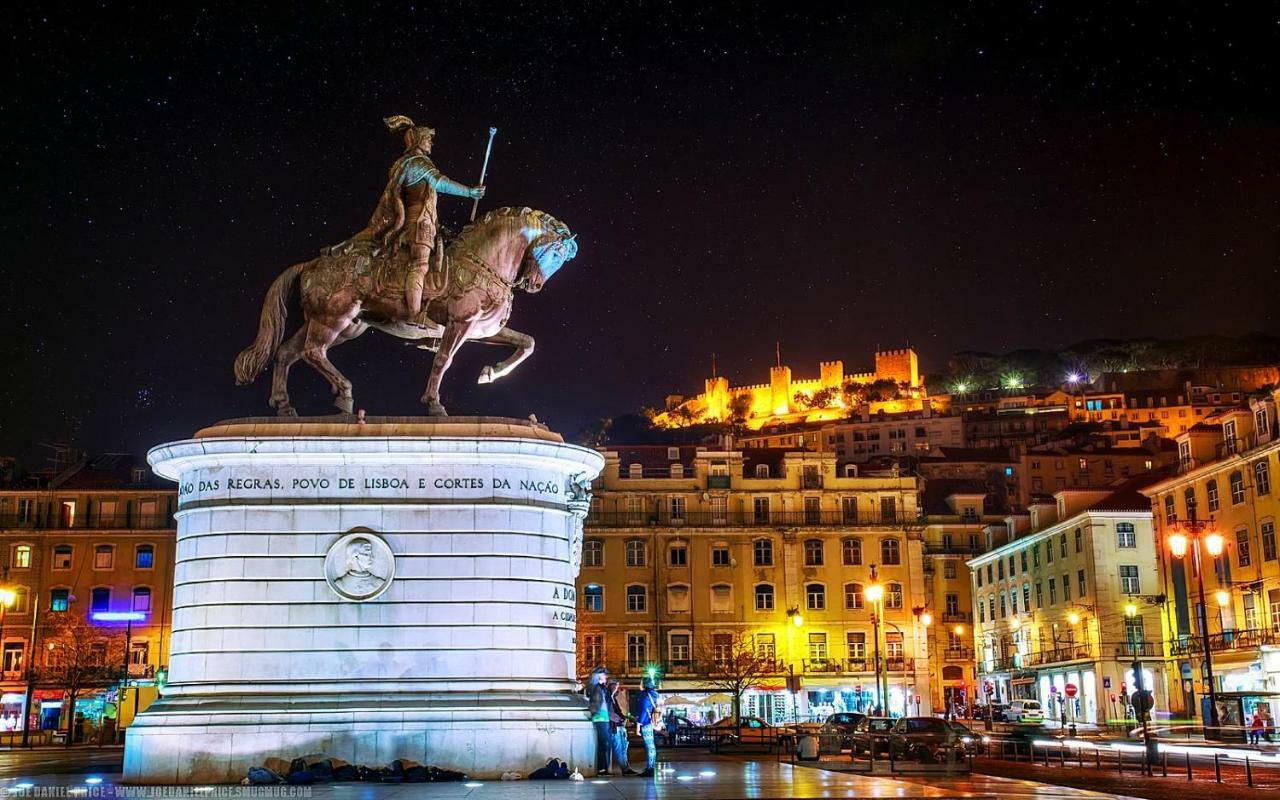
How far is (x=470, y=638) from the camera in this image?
20.8 m

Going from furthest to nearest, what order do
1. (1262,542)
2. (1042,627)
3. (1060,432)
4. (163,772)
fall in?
1. (1060,432)
2. (1042,627)
3. (1262,542)
4. (163,772)

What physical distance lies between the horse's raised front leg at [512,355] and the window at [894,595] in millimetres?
62891

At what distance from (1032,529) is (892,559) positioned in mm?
8922

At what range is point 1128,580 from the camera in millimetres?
74125

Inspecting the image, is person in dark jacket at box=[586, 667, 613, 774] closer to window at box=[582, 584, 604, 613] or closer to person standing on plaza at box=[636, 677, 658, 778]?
person standing on plaza at box=[636, 677, 658, 778]

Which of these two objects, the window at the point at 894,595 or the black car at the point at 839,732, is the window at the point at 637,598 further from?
the black car at the point at 839,732

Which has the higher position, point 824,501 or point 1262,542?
point 824,501

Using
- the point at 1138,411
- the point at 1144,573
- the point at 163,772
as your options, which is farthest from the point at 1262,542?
the point at 1138,411

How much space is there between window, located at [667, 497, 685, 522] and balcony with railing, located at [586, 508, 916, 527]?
60 millimetres

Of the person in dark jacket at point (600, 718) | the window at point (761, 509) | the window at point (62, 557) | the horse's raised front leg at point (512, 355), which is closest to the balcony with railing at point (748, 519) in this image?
the window at point (761, 509)

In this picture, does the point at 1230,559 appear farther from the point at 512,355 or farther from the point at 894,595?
the point at 512,355

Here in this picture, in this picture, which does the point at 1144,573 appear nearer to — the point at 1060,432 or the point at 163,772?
the point at 163,772

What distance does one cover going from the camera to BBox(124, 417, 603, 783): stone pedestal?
65.5ft

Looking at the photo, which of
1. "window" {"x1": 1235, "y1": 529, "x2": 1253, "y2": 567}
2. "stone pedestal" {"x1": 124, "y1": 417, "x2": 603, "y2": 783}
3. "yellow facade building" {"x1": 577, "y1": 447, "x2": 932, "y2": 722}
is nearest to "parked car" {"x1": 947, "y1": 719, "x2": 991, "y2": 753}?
"stone pedestal" {"x1": 124, "y1": 417, "x2": 603, "y2": 783}
